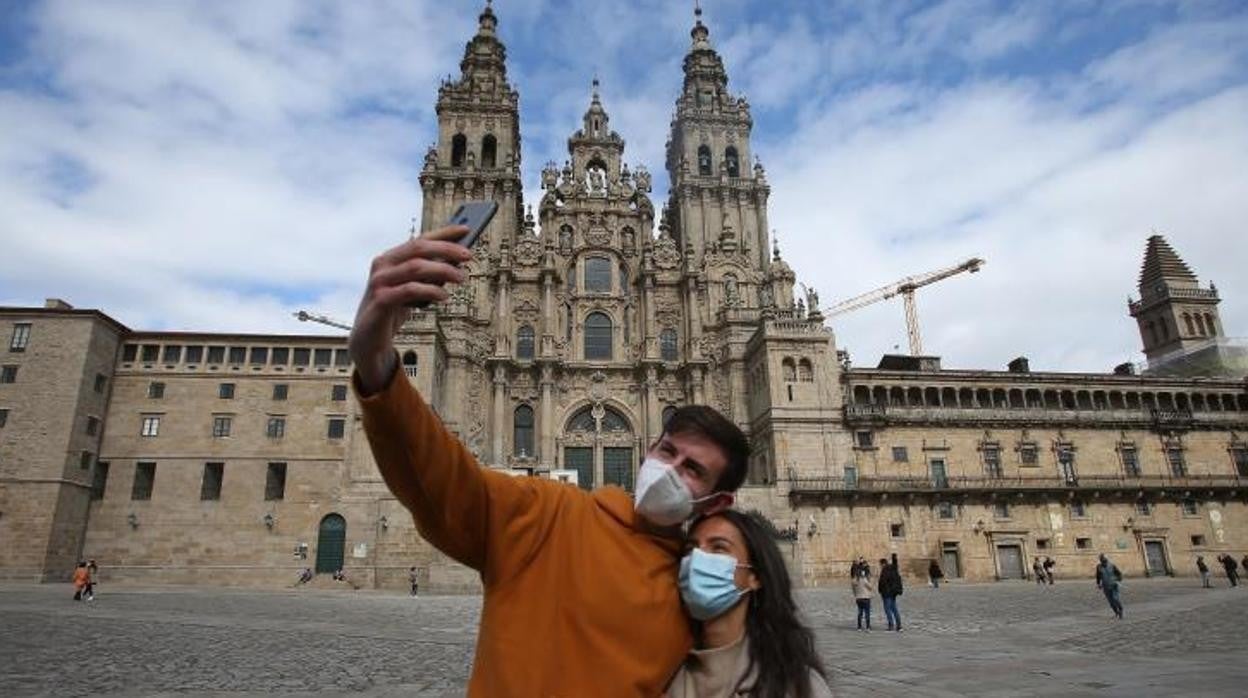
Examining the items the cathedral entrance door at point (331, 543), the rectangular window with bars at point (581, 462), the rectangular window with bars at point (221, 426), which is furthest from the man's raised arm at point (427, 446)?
the rectangular window with bars at point (221, 426)

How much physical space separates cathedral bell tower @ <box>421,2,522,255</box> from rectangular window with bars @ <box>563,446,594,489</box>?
14.3m

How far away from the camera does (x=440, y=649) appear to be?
507 inches

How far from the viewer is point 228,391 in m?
37.9

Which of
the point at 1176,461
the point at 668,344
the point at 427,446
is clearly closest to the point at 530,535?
the point at 427,446

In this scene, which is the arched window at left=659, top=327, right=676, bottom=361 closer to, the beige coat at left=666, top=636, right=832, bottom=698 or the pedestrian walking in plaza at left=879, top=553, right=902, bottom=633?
the pedestrian walking in plaza at left=879, top=553, right=902, bottom=633

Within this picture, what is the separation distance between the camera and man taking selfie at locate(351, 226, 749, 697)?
6.10 ft

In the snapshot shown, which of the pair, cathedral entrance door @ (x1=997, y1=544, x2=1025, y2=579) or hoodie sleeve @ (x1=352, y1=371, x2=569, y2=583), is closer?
hoodie sleeve @ (x1=352, y1=371, x2=569, y2=583)

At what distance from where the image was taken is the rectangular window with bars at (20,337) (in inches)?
1384

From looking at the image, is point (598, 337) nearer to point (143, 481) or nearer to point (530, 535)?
point (143, 481)

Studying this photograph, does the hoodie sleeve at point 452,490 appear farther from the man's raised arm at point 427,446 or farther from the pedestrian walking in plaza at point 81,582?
the pedestrian walking in plaza at point 81,582

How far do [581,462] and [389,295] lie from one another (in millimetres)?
41513

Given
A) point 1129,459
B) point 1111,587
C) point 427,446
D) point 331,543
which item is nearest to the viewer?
point 427,446

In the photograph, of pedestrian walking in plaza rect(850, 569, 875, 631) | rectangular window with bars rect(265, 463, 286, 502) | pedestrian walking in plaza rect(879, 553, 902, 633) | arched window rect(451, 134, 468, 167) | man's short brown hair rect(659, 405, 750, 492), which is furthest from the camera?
arched window rect(451, 134, 468, 167)

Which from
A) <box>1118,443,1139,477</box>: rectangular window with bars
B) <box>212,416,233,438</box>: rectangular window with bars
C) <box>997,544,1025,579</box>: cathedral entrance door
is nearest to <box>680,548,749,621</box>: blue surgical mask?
<box>212,416,233,438</box>: rectangular window with bars
